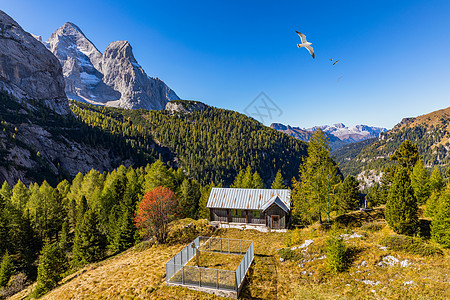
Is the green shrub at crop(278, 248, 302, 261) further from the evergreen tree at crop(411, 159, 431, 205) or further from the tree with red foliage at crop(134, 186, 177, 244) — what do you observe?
the evergreen tree at crop(411, 159, 431, 205)

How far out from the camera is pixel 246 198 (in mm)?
39125

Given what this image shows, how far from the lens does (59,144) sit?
148 metres

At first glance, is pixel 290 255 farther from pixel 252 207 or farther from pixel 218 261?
pixel 252 207

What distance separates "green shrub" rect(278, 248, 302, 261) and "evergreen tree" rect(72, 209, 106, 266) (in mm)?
30881

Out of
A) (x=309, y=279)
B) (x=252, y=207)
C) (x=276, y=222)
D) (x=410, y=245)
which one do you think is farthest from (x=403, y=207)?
(x=252, y=207)

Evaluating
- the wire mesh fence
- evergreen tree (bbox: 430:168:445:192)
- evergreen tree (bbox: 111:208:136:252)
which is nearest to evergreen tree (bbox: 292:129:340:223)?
the wire mesh fence

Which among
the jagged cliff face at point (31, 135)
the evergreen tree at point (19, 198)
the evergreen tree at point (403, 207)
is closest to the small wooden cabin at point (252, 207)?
the evergreen tree at point (403, 207)

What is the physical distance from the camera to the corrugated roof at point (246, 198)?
37.9 meters

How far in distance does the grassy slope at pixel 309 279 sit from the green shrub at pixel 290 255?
22.2 inches

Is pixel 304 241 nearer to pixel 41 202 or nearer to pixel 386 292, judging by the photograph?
pixel 386 292

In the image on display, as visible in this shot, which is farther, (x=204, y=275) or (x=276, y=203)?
(x=276, y=203)

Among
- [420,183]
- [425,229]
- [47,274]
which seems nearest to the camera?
[425,229]

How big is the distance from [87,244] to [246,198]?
27978 mm

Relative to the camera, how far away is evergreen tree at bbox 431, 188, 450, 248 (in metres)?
18.0
